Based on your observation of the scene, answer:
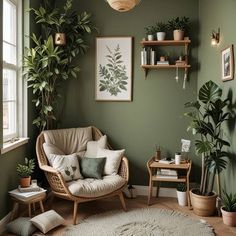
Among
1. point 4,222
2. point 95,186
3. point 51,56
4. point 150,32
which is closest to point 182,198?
point 95,186

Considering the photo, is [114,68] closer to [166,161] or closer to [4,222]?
[166,161]

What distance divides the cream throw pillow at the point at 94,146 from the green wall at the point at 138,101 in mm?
287

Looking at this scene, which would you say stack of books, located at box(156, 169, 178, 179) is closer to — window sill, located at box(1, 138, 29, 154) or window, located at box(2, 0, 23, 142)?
window sill, located at box(1, 138, 29, 154)

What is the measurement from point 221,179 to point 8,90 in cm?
269

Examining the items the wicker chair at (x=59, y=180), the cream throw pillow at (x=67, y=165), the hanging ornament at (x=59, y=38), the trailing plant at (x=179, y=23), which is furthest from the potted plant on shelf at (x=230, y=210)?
the hanging ornament at (x=59, y=38)

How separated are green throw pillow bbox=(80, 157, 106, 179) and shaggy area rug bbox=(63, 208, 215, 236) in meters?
0.47

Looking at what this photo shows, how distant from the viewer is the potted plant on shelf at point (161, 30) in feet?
12.9

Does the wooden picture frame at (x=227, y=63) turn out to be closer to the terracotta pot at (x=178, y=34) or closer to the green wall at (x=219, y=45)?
the green wall at (x=219, y=45)

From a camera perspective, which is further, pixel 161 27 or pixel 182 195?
pixel 161 27

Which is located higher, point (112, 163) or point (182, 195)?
point (112, 163)

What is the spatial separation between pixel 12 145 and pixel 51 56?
1.19 metres

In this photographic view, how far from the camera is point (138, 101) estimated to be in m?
4.20

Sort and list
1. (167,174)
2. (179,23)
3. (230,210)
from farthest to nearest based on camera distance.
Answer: (179,23) → (167,174) → (230,210)

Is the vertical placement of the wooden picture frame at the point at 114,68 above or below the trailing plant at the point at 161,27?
below
